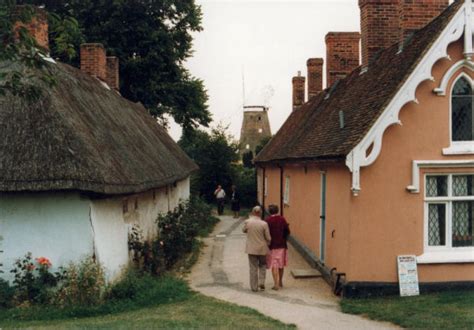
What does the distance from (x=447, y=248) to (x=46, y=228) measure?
25.9 ft

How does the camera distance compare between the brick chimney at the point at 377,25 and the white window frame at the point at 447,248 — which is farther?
the brick chimney at the point at 377,25

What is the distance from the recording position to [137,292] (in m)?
10.2

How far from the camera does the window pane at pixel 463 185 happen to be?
1020cm

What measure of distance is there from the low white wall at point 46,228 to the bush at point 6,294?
0.15 meters

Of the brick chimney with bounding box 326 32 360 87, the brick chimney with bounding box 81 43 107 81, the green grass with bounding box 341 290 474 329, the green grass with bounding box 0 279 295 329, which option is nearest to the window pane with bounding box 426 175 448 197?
the green grass with bounding box 341 290 474 329

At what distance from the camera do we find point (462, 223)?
33.5ft

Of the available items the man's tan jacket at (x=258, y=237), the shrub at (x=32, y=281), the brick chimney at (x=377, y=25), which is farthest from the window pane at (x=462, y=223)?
the shrub at (x=32, y=281)

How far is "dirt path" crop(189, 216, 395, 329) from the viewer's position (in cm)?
854

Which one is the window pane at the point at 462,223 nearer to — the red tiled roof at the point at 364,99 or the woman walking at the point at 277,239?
the red tiled roof at the point at 364,99

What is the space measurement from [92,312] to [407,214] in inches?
249

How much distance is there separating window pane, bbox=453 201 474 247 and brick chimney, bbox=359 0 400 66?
5.91m

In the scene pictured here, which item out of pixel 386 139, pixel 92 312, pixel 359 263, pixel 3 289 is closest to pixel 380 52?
pixel 386 139

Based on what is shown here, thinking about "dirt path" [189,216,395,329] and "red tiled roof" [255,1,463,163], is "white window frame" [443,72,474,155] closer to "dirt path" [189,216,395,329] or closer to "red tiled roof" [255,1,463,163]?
"red tiled roof" [255,1,463,163]

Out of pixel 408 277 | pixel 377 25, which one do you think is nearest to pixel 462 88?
pixel 408 277
